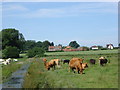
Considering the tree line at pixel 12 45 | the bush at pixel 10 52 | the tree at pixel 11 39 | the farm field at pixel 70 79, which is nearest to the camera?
the farm field at pixel 70 79

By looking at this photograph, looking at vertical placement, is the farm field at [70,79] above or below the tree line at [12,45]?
below

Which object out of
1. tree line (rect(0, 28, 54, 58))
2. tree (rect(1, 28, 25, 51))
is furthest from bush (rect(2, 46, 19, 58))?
tree (rect(1, 28, 25, 51))

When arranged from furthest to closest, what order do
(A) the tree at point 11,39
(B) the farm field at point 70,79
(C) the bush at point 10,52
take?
(A) the tree at point 11,39, (C) the bush at point 10,52, (B) the farm field at point 70,79

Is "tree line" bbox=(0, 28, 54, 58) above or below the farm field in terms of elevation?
above

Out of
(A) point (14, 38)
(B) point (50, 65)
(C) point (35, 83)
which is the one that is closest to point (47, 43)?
(A) point (14, 38)

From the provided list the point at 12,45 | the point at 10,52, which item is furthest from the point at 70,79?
the point at 12,45

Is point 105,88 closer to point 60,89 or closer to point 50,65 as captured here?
point 60,89

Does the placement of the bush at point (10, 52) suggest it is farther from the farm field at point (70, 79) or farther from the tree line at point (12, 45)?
the farm field at point (70, 79)

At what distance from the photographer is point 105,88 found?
573 inches

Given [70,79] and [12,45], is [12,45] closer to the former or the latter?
[12,45]

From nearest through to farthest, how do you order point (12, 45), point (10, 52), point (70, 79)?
point (70, 79) < point (10, 52) < point (12, 45)

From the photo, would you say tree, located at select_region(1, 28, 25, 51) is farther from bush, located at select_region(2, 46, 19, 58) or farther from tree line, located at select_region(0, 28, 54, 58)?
bush, located at select_region(2, 46, 19, 58)

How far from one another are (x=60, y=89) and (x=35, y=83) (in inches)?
124

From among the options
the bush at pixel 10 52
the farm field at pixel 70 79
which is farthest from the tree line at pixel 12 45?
the farm field at pixel 70 79
